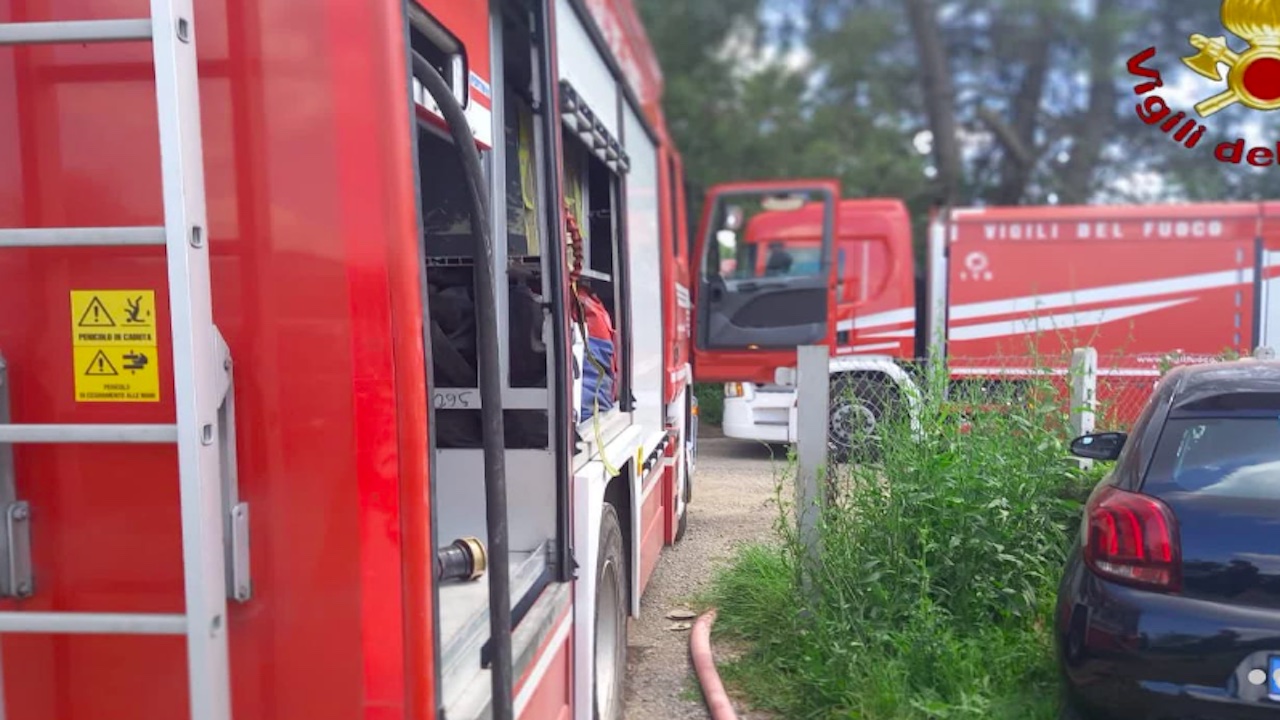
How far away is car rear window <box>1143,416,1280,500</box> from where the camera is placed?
304 centimetres

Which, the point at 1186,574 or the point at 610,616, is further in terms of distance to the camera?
the point at 610,616

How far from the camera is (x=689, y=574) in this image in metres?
5.99

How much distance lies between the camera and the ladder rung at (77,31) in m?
→ 1.65

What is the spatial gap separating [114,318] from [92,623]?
0.55 metres

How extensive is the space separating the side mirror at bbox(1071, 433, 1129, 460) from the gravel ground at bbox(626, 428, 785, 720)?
60.0 inches

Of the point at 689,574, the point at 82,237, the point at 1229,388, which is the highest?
the point at 82,237

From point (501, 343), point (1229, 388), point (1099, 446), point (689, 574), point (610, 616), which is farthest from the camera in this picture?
point (689, 574)

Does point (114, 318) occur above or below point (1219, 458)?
above

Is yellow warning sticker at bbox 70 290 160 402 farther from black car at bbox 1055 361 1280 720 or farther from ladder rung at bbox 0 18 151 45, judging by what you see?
black car at bbox 1055 361 1280 720

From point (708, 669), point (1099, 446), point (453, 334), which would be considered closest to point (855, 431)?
point (1099, 446)

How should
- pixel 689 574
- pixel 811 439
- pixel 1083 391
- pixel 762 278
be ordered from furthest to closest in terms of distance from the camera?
pixel 762 278 < pixel 689 574 < pixel 1083 391 < pixel 811 439

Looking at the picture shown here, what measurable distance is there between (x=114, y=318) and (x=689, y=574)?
462 cm

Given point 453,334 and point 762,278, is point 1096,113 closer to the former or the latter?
point 762,278

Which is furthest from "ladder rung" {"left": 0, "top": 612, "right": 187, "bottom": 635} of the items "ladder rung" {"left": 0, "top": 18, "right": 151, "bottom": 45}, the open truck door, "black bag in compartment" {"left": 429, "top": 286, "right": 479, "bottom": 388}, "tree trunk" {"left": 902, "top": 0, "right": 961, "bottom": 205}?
"tree trunk" {"left": 902, "top": 0, "right": 961, "bottom": 205}
